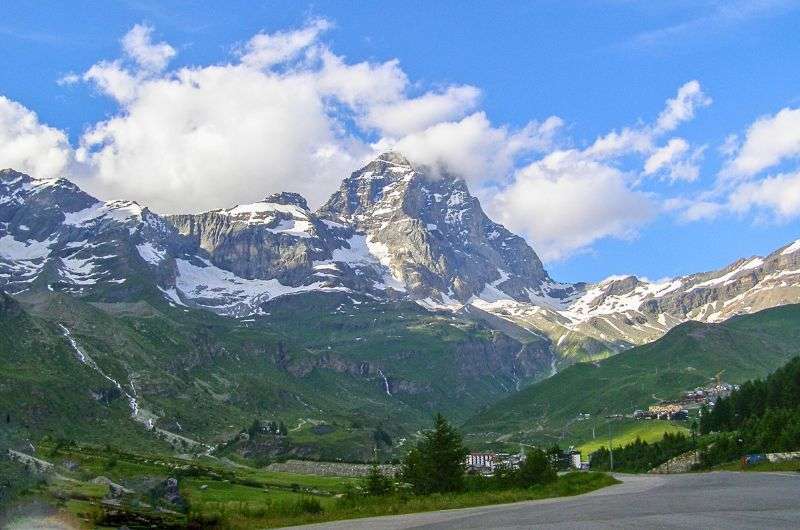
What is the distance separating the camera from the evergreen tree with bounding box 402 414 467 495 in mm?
77250

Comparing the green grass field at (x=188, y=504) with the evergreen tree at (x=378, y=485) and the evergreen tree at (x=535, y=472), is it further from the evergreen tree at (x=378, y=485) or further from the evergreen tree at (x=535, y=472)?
the evergreen tree at (x=378, y=485)

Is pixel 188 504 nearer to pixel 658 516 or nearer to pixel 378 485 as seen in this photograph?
pixel 658 516

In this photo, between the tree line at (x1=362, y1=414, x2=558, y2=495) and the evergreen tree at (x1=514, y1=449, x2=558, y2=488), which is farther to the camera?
the tree line at (x1=362, y1=414, x2=558, y2=495)

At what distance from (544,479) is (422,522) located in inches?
1592

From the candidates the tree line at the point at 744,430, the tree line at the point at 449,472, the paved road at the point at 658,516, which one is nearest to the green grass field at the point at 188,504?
the tree line at the point at 449,472

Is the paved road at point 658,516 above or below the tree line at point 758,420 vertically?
below

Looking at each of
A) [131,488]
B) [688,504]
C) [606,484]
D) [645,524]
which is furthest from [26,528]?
[606,484]

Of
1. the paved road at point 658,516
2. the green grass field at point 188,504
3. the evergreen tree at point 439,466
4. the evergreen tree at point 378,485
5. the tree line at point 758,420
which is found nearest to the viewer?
the paved road at point 658,516

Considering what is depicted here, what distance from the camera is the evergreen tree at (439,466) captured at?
77250 millimetres

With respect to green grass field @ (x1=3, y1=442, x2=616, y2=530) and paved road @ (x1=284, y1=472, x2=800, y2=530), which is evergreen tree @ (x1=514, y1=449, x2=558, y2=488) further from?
paved road @ (x1=284, y1=472, x2=800, y2=530)

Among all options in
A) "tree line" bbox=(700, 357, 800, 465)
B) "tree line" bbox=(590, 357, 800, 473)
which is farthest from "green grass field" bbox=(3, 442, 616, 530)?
"tree line" bbox=(590, 357, 800, 473)

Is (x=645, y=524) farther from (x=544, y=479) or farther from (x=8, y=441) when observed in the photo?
(x=544, y=479)

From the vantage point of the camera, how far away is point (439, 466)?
78312 mm

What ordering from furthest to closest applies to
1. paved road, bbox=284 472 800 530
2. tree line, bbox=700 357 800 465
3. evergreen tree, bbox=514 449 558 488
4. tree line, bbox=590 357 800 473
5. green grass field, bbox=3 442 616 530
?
tree line, bbox=590 357 800 473, tree line, bbox=700 357 800 465, evergreen tree, bbox=514 449 558 488, green grass field, bbox=3 442 616 530, paved road, bbox=284 472 800 530
